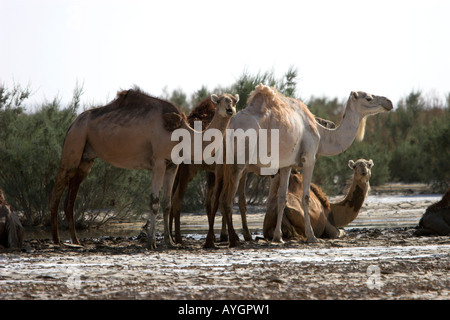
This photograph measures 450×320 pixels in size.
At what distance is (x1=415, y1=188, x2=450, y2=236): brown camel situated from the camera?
11914 millimetres

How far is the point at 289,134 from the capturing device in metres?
11.4

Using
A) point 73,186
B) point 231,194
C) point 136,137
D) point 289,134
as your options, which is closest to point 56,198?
point 73,186

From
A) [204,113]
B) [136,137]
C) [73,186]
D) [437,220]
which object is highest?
[204,113]

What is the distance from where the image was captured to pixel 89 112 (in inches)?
442

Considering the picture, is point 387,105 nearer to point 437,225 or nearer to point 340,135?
point 340,135

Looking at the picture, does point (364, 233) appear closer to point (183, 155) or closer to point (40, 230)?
point (183, 155)

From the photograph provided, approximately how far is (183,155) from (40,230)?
573 centimetres

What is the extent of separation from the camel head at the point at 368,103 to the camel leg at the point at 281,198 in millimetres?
1882

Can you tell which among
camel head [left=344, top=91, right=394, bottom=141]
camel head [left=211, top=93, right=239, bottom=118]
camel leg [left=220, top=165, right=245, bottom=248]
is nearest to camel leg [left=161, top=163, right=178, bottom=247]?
camel leg [left=220, top=165, right=245, bottom=248]

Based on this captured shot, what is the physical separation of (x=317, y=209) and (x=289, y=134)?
5.16ft

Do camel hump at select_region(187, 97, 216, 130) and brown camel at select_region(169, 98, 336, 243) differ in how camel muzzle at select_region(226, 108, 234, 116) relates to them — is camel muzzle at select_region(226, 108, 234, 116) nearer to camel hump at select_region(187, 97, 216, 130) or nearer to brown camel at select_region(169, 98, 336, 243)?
brown camel at select_region(169, 98, 336, 243)

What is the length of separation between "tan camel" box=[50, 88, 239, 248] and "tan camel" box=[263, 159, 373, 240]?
6.29ft

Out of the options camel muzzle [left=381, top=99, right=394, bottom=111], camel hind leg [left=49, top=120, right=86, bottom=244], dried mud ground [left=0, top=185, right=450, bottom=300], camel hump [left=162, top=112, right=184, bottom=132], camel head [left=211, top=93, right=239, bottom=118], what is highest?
camel muzzle [left=381, top=99, right=394, bottom=111]

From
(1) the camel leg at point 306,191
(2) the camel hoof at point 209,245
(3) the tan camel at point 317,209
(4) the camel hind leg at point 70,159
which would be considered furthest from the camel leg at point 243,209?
(4) the camel hind leg at point 70,159
